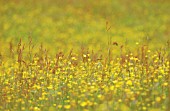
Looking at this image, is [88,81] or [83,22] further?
[83,22]

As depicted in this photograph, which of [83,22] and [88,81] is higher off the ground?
[83,22]

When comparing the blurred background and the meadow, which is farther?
the blurred background

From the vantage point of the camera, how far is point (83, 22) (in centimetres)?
1698

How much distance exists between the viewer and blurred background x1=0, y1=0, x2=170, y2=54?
588 inches

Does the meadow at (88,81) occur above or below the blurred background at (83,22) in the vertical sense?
below

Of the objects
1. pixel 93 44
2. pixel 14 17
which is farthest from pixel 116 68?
pixel 14 17

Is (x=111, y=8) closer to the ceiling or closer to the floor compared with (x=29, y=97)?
closer to the ceiling

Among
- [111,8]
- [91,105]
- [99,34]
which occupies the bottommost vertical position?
[91,105]

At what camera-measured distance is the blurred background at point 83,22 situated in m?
14.9

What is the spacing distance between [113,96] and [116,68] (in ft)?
3.97

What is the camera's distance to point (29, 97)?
619 centimetres

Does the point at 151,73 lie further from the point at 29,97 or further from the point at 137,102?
the point at 29,97

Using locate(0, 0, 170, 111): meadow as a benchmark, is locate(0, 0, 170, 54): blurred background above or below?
above

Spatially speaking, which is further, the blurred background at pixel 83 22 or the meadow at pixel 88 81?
the blurred background at pixel 83 22
